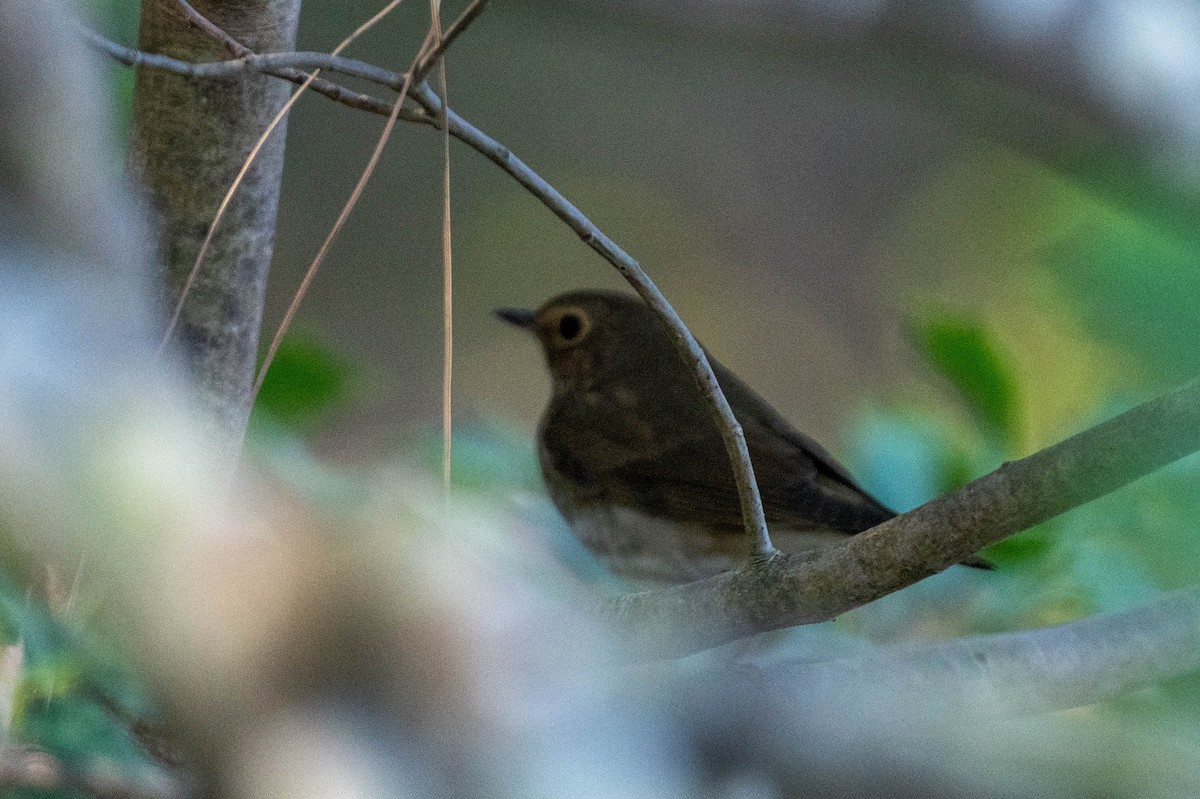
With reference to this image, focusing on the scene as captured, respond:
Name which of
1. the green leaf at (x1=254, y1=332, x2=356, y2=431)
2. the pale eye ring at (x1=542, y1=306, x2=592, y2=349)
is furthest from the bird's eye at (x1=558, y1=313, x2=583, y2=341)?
the green leaf at (x1=254, y1=332, x2=356, y2=431)

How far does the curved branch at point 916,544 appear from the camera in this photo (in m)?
0.33

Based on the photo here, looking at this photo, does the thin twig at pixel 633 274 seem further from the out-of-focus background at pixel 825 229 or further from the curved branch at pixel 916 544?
the out-of-focus background at pixel 825 229

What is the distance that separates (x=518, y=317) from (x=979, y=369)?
0.44 m

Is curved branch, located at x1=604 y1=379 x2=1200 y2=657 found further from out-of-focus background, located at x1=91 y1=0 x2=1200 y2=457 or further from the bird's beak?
out-of-focus background, located at x1=91 y1=0 x2=1200 y2=457

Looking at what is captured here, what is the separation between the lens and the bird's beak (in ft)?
3.52

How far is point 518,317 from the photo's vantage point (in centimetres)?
108

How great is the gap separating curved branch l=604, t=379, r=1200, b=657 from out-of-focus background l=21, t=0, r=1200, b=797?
0.06 metres

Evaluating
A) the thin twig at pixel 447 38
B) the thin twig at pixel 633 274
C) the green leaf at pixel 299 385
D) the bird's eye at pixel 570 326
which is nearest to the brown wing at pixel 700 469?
the bird's eye at pixel 570 326

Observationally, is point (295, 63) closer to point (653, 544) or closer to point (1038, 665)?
point (1038, 665)

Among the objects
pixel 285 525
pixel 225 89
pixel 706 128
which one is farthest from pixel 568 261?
pixel 285 525

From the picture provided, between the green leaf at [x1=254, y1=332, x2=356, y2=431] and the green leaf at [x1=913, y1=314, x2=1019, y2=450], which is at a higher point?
the green leaf at [x1=913, y1=314, x2=1019, y2=450]

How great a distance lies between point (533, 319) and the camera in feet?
3.61

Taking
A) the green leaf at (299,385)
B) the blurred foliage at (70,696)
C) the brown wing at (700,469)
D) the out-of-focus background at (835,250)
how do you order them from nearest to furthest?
1. the blurred foliage at (70,696)
2. the out-of-focus background at (835,250)
3. the green leaf at (299,385)
4. the brown wing at (700,469)

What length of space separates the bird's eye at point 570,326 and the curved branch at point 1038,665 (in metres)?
0.58
